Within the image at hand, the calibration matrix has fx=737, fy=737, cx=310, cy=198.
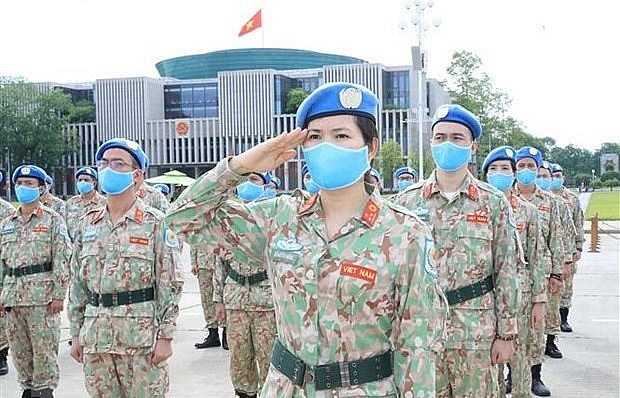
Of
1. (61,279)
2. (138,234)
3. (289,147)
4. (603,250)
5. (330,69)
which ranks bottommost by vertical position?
(603,250)

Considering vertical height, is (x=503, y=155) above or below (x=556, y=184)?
above

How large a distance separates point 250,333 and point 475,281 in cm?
229

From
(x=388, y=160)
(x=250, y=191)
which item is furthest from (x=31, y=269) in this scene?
(x=388, y=160)

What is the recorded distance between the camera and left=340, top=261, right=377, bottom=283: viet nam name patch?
7.57 feet

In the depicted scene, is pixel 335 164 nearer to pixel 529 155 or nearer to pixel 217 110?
pixel 529 155

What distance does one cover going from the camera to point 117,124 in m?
63.9

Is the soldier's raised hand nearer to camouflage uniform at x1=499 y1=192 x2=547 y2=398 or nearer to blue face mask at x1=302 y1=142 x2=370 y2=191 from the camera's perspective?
blue face mask at x1=302 y1=142 x2=370 y2=191

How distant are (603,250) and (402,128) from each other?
39112mm

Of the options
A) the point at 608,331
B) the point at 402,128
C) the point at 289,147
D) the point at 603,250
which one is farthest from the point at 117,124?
the point at 289,147

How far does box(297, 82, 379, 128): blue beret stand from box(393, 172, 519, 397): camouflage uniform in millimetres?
1802

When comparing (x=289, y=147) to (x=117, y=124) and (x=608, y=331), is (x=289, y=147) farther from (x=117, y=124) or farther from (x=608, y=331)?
(x=117, y=124)

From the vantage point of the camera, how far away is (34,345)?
607cm

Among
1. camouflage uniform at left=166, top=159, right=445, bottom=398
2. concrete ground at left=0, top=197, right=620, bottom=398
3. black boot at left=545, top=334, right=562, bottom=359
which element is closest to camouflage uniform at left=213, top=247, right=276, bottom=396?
concrete ground at left=0, top=197, right=620, bottom=398

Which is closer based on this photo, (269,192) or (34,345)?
(34,345)
